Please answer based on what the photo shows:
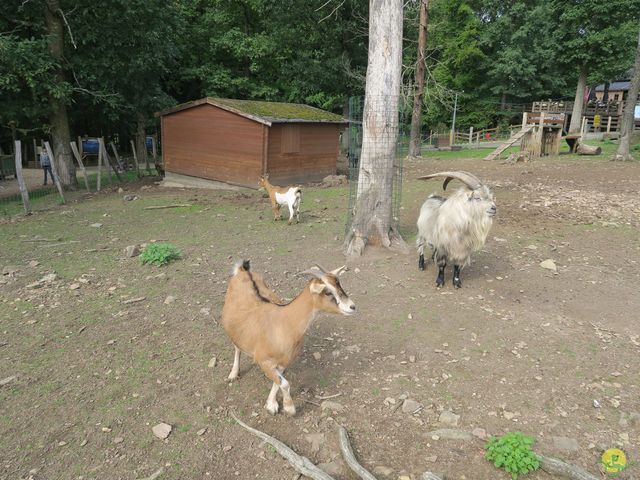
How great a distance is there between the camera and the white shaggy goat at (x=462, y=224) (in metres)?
6.10

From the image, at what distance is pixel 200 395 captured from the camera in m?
4.04

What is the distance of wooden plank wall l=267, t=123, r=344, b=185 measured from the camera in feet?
52.4

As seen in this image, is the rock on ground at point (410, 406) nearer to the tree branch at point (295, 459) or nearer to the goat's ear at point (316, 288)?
the tree branch at point (295, 459)

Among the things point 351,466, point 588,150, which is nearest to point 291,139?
point 588,150

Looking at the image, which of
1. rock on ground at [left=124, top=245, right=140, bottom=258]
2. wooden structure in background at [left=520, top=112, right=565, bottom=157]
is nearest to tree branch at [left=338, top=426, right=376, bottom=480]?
rock on ground at [left=124, top=245, right=140, bottom=258]

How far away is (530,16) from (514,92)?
7.11 metres

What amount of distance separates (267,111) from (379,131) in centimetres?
980

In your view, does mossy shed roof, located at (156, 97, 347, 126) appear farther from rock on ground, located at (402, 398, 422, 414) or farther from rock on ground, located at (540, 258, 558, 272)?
rock on ground, located at (402, 398, 422, 414)

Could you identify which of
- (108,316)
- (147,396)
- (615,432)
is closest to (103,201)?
(108,316)

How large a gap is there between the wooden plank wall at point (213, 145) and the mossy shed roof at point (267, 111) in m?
0.22

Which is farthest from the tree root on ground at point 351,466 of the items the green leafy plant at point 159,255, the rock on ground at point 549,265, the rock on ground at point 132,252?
the rock on ground at point 132,252

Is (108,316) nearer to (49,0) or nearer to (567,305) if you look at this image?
(567,305)

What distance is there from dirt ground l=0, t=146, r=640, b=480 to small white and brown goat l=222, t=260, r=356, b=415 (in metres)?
0.43

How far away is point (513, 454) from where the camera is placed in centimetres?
310
